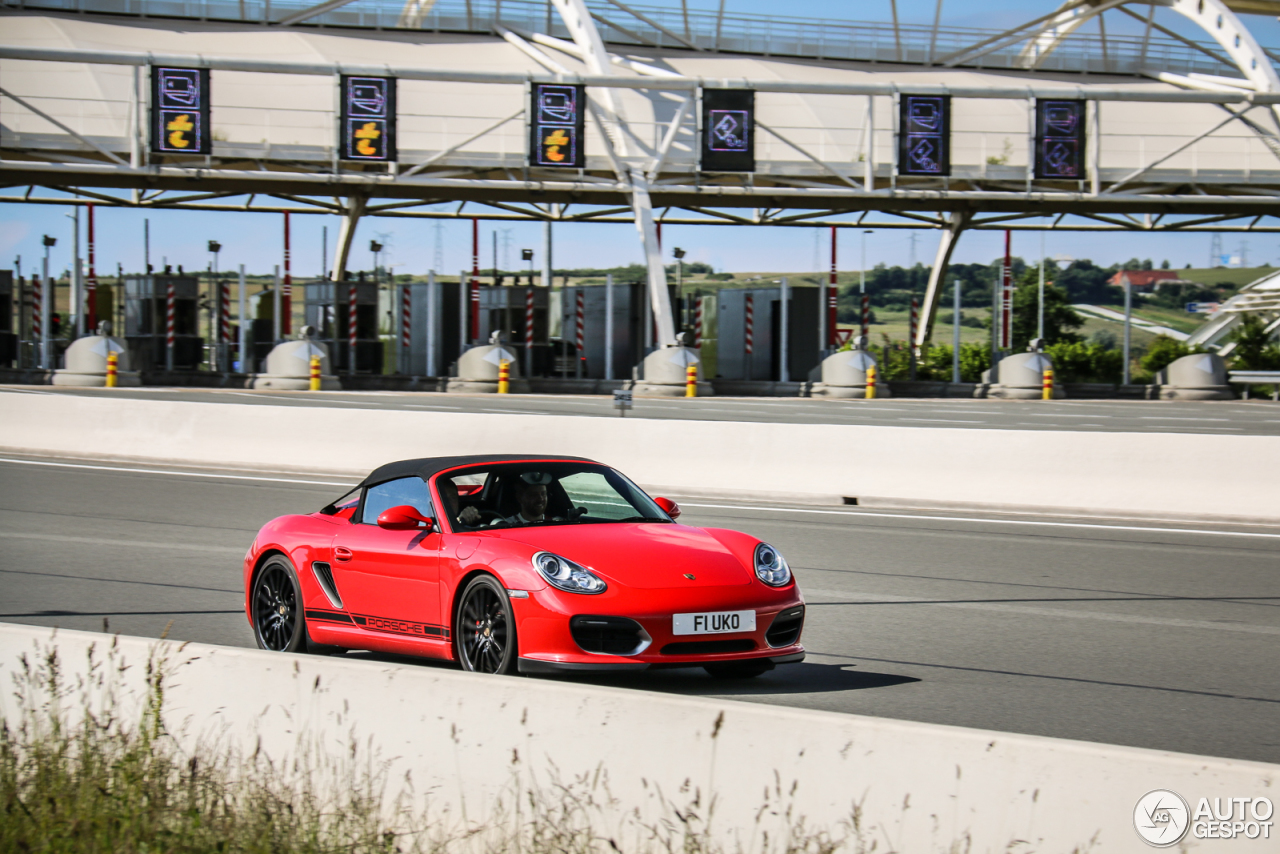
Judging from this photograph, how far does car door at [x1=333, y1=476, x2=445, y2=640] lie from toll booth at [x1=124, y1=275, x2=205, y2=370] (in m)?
39.7

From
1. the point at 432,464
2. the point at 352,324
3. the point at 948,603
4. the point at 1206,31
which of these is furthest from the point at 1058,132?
the point at 432,464

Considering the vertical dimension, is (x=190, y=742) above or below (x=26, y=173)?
below

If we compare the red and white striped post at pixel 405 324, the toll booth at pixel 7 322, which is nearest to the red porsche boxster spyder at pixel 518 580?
the red and white striped post at pixel 405 324

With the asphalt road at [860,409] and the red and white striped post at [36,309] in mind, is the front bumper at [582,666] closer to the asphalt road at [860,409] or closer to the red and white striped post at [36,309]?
the asphalt road at [860,409]

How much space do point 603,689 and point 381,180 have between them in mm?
38871

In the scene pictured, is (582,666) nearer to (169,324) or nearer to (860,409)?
(860,409)

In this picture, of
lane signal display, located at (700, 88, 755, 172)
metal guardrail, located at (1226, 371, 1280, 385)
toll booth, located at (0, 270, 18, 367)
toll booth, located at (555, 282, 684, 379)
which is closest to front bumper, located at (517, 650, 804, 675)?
lane signal display, located at (700, 88, 755, 172)

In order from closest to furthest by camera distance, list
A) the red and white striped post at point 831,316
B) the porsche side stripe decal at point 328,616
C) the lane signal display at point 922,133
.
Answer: the porsche side stripe decal at point 328,616 → the lane signal display at point 922,133 → the red and white striped post at point 831,316

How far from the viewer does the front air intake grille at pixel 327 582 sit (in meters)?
7.41

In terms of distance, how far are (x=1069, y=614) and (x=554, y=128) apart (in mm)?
32467

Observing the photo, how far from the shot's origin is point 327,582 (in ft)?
24.5

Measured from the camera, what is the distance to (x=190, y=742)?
463 cm

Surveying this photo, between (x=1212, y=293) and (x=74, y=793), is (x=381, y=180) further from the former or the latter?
(x=1212, y=293)

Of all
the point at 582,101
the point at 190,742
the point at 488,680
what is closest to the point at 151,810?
the point at 190,742
